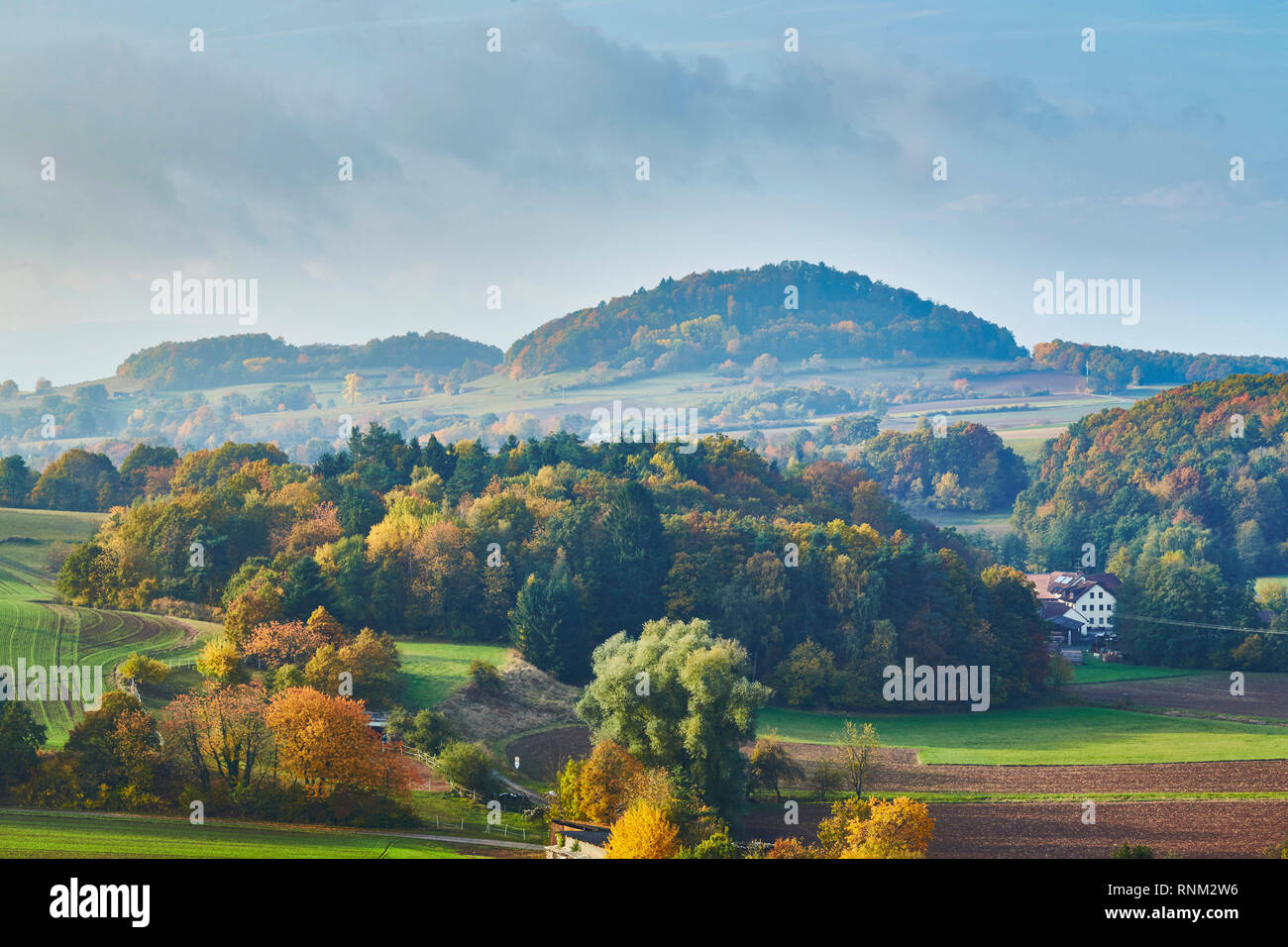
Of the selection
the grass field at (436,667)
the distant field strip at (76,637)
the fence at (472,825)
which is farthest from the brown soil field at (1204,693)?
the distant field strip at (76,637)

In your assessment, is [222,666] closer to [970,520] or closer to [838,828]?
[838,828]

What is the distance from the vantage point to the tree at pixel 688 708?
4109cm

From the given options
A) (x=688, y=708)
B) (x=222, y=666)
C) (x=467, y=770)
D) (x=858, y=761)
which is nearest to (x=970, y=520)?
(x=858, y=761)

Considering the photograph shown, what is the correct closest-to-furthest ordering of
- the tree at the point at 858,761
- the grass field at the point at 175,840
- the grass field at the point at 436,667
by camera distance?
the grass field at the point at 175,840 → the tree at the point at 858,761 → the grass field at the point at 436,667

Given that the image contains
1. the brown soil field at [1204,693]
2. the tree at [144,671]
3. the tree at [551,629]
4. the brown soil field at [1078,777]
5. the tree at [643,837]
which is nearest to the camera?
the tree at [643,837]

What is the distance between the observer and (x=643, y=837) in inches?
1280

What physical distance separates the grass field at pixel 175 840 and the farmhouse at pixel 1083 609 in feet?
222

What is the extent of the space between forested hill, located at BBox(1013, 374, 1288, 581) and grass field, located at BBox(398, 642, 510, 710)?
250 feet

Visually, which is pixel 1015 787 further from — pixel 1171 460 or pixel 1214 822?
pixel 1171 460

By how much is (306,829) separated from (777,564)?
129 ft

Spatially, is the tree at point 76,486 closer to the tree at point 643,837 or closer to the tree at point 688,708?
the tree at point 688,708

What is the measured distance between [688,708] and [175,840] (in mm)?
17184
